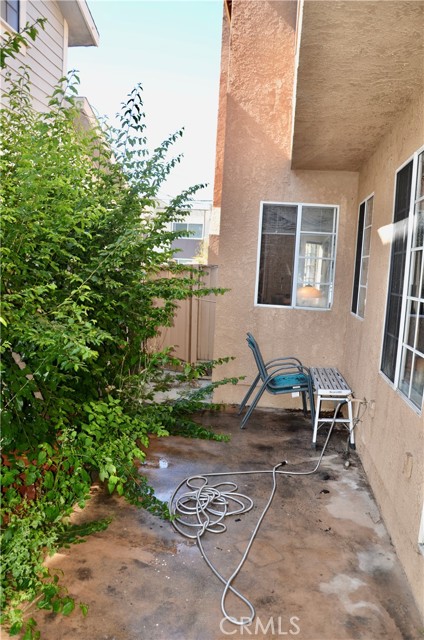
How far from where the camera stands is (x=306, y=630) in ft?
6.82

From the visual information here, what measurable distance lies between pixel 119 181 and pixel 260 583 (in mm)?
2838

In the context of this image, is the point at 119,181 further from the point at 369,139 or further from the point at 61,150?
the point at 369,139

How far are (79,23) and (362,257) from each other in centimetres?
591

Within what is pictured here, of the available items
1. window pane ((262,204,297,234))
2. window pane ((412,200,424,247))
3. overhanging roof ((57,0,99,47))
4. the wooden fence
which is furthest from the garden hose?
overhanging roof ((57,0,99,47))

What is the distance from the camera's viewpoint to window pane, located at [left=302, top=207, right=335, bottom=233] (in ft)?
18.0

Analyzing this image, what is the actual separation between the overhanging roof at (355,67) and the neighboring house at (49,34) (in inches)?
148

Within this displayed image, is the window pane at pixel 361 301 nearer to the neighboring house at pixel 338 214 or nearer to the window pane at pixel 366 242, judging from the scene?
the neighboring house at pixel 338 214

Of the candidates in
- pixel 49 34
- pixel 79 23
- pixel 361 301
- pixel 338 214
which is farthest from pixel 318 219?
pixel 79 23

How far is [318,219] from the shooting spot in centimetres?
550

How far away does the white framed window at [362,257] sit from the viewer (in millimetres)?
4716

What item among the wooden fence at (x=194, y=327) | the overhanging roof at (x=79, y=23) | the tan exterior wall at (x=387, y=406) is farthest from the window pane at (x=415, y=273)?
the overhanging roof at (x=79, y=23)

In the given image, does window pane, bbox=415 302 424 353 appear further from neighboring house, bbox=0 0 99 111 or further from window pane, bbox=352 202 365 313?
neighboring house, bbox=0 0 99 111

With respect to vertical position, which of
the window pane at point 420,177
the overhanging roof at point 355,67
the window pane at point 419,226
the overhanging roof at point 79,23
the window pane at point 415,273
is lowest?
the window pane at point 415,273

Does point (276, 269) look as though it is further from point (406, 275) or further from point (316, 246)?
→ point (406, 275)
